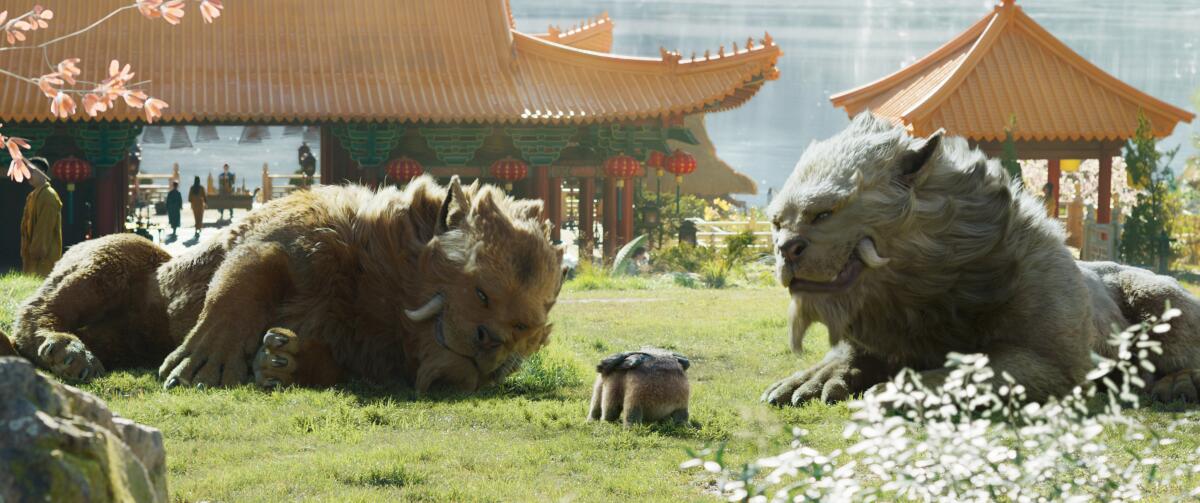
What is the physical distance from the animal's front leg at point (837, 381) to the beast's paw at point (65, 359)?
394 centimetres

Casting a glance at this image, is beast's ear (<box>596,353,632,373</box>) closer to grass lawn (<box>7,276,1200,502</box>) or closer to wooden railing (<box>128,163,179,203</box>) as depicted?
grass lawn (<box>7,276,1200,502</box>)

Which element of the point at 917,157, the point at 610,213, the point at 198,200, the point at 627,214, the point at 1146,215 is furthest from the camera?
the point at 198,200

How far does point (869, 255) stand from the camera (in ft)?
21.4

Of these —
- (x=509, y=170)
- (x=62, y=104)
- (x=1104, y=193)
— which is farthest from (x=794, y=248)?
(x=1104, y=193)

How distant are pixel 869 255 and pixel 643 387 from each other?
4.19 ft

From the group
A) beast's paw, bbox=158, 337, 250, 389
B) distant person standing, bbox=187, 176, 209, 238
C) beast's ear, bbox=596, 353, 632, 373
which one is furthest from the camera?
distant person standing, bbox=187, 176, 209, 238

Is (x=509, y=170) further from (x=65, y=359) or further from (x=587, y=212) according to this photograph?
(x=65, y=359)

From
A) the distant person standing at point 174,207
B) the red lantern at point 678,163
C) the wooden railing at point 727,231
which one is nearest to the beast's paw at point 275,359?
the wooden railing at point 727,231

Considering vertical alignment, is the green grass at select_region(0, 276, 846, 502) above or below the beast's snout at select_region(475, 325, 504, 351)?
below

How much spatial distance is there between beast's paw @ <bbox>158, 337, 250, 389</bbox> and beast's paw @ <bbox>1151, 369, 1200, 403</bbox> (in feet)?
16.8

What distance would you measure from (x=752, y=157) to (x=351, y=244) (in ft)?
276

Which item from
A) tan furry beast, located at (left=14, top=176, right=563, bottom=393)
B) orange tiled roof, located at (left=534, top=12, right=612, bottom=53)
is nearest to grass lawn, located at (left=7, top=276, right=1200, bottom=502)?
tan furry beast, located at (left=14, top=176, right=563, bottom=393)

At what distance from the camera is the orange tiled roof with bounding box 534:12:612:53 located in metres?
28.5

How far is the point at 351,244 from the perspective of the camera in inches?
313
